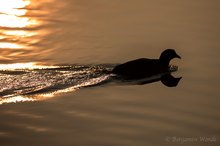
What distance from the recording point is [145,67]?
65.5 ft

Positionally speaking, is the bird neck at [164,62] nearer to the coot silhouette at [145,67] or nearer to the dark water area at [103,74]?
the coot silhouette at [145,67]

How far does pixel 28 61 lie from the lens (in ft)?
67.2

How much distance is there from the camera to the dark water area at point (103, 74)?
50.5ft

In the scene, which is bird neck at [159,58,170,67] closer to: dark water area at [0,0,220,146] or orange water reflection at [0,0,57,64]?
dark water area at [0,0,220,146]

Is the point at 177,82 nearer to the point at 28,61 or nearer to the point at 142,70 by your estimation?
the point at 142,70

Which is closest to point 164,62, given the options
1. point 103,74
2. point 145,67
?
point 145,67

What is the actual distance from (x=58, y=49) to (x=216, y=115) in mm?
6814

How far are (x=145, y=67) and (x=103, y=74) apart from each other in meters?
1.24

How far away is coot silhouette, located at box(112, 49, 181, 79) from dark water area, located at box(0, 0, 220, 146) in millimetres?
377

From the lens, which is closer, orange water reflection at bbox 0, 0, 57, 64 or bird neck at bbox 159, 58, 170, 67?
bird neck at bbox 159, 58, 170, 67

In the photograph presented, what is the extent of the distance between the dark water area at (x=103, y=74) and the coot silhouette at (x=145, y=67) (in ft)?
1.24

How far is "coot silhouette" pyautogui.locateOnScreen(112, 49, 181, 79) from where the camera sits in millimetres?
19547

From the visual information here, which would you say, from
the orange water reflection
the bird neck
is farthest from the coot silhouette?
the orange water reflection

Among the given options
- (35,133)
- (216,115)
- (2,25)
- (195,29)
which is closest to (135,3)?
(195,29)
